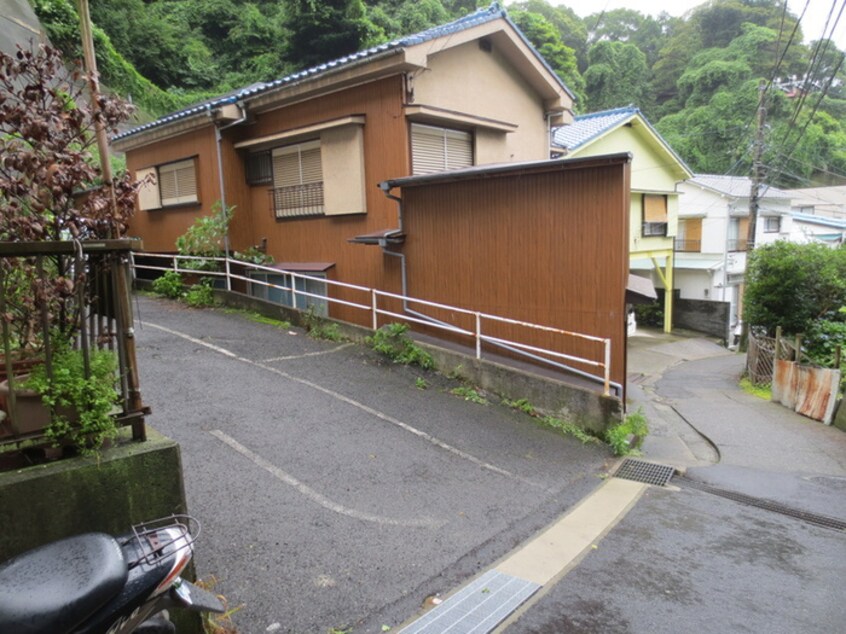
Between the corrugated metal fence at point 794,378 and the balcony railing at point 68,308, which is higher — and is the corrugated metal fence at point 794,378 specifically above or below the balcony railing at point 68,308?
below

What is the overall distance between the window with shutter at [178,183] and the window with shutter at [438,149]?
6367mm

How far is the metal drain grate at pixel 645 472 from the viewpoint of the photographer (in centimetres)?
632

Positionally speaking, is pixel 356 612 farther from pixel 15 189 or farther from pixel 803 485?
pixel 803 485

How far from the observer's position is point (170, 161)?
14383 mm

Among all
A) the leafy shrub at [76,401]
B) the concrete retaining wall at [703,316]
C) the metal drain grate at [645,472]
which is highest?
the leafy shrub at [76,401]

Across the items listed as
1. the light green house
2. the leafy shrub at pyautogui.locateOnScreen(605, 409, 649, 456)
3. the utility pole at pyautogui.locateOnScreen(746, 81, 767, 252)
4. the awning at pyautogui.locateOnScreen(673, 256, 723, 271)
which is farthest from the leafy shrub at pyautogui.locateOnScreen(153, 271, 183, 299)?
the awning at pyautogui.locateOnScreen(673, 256, 723, 271)

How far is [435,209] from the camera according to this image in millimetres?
9789

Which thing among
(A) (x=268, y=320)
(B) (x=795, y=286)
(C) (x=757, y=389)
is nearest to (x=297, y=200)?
(A) (x=268, y=320)

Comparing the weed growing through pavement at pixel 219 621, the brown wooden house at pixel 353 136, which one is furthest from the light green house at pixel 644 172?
the weed growing through pavement at pixel 219 621

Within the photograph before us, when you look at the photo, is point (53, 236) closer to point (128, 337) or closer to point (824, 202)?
point (128, 337)

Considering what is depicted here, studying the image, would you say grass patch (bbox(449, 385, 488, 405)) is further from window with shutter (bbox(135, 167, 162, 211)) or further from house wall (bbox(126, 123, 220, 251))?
window with shutter (bbox(135, 167, 162, 211))

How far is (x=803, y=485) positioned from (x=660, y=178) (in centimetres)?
1798

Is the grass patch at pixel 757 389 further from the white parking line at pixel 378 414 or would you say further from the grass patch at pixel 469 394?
the white parking line at pixel 378 414

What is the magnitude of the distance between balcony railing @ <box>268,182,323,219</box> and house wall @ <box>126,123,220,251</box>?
62.1 inches
